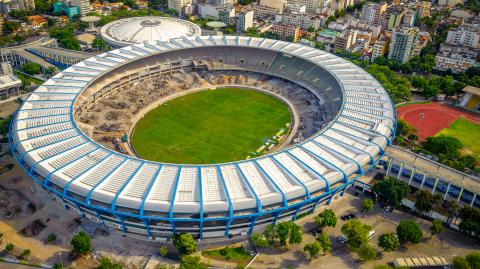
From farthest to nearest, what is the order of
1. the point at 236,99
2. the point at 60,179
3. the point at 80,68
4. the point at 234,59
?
1. the point at 234,59
2. the point at 236,99
3. the point at 80,68
4. the point at 60,179

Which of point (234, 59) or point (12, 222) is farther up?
point (234, 59)

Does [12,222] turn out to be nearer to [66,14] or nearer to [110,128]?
[110,128]

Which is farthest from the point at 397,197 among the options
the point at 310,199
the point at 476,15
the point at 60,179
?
the point at 476,15

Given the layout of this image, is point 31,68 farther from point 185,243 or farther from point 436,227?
point 436,227

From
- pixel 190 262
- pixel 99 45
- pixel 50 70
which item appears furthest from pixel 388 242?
pixel 99 45

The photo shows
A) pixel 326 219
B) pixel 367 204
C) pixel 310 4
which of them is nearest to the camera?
pixel 326 219
